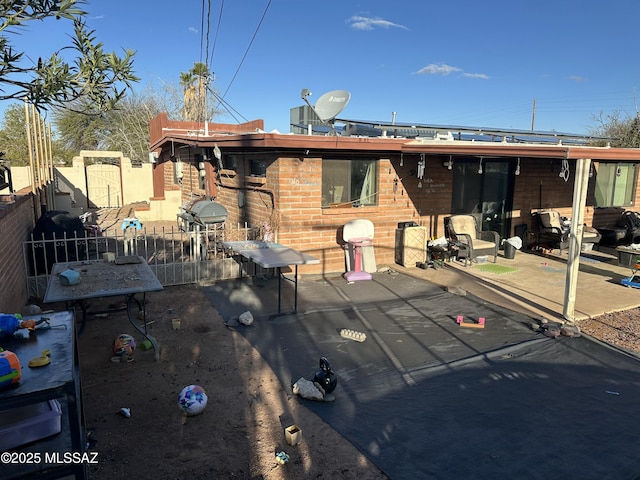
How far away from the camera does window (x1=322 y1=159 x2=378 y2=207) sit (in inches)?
362

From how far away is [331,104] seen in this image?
362 inches

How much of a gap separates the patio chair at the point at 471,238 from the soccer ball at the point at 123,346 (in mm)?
7344

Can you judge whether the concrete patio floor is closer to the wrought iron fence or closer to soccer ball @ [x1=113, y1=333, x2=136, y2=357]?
the wrought iron fence

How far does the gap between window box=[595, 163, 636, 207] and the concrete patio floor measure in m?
2.91

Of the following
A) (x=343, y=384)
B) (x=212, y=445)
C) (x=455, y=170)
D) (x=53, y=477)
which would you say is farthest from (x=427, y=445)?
(x=455, y=170)

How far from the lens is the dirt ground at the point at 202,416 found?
335cm

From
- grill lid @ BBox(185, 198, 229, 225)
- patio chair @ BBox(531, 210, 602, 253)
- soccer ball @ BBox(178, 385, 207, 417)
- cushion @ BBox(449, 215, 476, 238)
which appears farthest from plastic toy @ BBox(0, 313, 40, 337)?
patio chair @ BBox(531, 210, 602, 253)

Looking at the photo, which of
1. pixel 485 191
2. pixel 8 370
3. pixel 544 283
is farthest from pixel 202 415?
pixel 485 191

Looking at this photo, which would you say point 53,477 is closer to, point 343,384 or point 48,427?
point 48,427

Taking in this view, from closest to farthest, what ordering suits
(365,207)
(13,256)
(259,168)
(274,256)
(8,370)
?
1. (8,370)
2. (13,256)
3. (274,256)
4. (365,207)
5. (259,168)

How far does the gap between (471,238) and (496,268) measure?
0.90m

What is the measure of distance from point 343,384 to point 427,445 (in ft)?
4.13

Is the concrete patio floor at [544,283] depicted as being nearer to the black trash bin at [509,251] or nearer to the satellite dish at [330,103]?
the black trash bin at [509,251]

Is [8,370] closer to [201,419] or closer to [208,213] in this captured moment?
[201,419]
